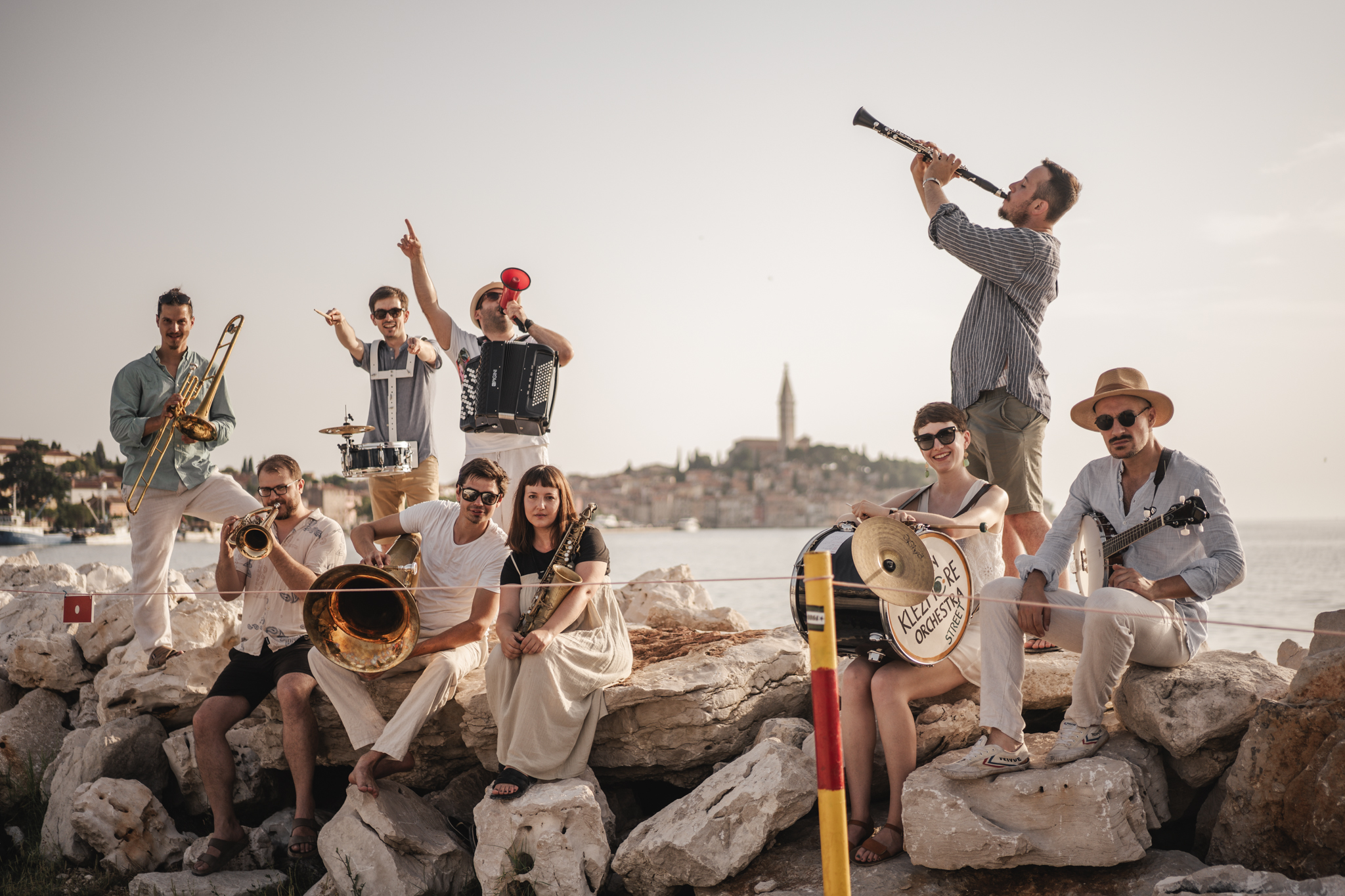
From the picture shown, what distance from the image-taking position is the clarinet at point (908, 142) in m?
5.24

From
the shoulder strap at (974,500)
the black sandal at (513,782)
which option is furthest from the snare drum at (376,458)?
the shoulder strap at (974,500)

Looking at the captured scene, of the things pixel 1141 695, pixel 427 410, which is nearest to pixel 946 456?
pixel 1141 695

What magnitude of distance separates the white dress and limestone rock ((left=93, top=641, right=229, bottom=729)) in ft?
14.1

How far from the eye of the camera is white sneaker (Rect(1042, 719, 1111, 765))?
12.9 feet

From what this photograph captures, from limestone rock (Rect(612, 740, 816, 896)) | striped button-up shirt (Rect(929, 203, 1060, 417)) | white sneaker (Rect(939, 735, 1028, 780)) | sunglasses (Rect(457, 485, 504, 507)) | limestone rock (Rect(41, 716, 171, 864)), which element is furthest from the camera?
limestone rock (Rect(41, 716, 171, 864))

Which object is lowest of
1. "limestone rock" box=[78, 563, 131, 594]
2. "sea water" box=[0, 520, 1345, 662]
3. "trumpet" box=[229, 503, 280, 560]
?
"sea water" box=[0, 520, 1345, 662]

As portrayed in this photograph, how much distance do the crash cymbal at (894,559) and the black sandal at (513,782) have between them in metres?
1.86

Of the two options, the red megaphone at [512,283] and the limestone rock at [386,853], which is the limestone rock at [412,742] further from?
the red megaphone at [512,283]

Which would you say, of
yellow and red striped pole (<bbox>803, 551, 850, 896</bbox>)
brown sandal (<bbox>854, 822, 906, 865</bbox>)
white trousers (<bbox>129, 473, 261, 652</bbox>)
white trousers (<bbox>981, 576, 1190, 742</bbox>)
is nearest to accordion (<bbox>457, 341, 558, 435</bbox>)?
white trousers (<bbox>129, 473, 261, 652</bbox>)

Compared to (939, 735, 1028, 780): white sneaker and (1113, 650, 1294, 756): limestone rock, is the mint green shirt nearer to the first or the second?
(939, 735, 1028, 780): white sneaker

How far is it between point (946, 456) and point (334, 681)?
3252mm

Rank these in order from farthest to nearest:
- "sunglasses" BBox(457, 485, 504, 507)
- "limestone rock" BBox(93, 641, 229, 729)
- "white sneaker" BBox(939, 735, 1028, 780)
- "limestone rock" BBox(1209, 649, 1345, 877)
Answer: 1. "limestone rock" BBox(93, 641, 229, 729)
2. "sunglasses" BBox(457, 485, 504, 507)
3. "white sneaker" BBox(939, 735, 1028, 780)
4. "limestone rock" BBox(1209, 649, 1345, 877)

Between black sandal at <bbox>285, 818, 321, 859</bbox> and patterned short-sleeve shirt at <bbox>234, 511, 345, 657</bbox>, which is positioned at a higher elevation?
patterned short-sleeve shirt at <bbox>234, 511, 345, 657</bbox>

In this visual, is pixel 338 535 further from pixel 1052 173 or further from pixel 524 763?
pixel 1052 173
